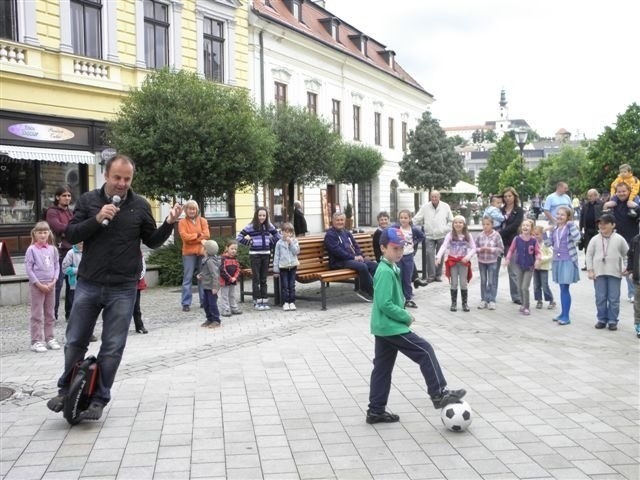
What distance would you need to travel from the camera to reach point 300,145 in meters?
23.4

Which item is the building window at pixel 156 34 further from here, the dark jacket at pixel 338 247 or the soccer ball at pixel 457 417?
the soccer ball at pixel 457 417

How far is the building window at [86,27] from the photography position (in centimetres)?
1858

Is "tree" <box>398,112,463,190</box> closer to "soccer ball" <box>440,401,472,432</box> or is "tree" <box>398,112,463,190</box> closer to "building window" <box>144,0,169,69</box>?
"building window" <box>144,0,169,69</box>

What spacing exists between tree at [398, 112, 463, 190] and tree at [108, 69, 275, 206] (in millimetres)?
27507

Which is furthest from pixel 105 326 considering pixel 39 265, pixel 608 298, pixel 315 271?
pixel 608 298

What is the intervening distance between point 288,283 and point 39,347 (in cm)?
416

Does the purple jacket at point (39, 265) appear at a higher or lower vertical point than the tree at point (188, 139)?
lower

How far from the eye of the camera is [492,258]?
1080 cm

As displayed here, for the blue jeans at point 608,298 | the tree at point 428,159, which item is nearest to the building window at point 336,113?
the tree at point 428,159

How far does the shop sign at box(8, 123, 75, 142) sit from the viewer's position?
56.0 ft

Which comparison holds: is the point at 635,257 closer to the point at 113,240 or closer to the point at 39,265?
the point at 113,240

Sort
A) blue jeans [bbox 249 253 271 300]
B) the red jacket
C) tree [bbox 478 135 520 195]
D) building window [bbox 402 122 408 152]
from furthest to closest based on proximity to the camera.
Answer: tree [bbox 478 135 520 195] < building window [bbox 402 122 408 152] < blue jeans [bbox 249 253 271 300] < the red jacket

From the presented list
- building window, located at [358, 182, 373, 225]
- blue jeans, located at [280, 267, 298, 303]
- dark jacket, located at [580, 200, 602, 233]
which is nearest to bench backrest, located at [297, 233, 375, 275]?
blue jeans, located at [280, 267, 298, 303]

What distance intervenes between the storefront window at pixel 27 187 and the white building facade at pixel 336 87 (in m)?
10.4
